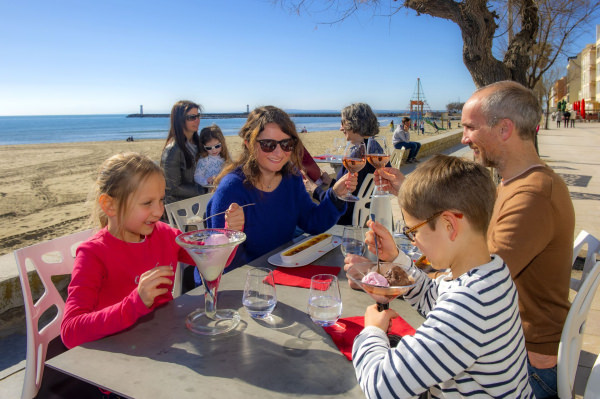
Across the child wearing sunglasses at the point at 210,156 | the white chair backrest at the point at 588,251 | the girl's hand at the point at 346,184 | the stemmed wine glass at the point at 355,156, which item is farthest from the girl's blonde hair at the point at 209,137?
the white chair backrest at the point at 588,251

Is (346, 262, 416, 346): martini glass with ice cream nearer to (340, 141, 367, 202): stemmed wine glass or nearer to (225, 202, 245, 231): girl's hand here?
(225, 202, 245, 231): girl's hand

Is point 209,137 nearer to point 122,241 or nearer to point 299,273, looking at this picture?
point 122,241

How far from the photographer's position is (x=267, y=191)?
3014 mm

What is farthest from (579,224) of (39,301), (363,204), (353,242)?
(39,301)

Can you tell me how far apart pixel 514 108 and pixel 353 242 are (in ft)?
3.83

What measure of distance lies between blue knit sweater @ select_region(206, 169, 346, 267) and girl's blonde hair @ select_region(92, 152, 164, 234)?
28.5 inches

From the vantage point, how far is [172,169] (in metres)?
5.26

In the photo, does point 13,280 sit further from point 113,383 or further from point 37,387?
point 113,383

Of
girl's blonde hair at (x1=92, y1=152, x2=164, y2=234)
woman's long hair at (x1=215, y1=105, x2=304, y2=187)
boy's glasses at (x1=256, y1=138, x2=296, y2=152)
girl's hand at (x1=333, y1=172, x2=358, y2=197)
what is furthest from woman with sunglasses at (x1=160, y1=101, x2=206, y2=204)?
girl's blonde hair at (x1=92, y1=152, x2=164, y2=234)

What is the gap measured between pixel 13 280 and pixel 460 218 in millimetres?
3257

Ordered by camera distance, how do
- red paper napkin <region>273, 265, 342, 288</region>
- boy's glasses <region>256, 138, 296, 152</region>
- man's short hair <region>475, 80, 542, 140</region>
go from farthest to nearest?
boy's glasses <region>256, 138, 296, 152</region> → man's short hair <region>475, 80, 542, 140</region> → red paper napkin <region>273, 265, 342, 288</region>

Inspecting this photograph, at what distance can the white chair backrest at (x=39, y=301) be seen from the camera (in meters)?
1.87

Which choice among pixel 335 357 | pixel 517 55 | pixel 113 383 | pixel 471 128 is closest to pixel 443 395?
pixel 335 357

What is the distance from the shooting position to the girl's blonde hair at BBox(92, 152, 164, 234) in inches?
82.9
